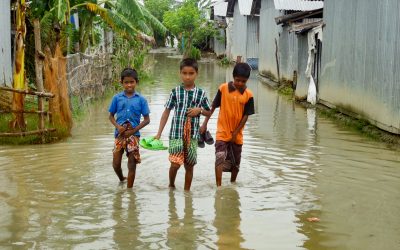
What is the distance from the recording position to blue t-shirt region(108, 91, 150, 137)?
6.42m

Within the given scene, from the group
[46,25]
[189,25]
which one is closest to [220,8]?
[189,25]

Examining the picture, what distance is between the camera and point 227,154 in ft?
22.1

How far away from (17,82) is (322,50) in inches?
321

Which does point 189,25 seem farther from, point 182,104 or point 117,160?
point 182,104

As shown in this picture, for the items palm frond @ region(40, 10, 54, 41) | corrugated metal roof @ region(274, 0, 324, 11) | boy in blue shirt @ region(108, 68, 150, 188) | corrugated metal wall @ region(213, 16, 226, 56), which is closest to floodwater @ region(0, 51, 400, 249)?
boy in blue shirt @ region(108, 68, 150, 188)

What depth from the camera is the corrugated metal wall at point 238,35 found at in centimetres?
3344

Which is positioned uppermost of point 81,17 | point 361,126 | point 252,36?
point 252,36

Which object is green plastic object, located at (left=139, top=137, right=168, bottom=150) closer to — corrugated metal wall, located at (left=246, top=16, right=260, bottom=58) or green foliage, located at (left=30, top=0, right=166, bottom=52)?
green foliage, located at (left=30, top=0, right=166, bottom=52)

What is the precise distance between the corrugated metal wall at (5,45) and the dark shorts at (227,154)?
784 cm

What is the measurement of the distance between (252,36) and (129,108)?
2602cm

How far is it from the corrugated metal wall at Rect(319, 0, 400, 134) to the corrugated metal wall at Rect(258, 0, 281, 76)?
26.3ft

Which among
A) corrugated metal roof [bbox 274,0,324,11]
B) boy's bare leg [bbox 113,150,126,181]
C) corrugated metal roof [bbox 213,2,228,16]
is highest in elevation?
corrugated metal roof [bbox 213,2,228,16]

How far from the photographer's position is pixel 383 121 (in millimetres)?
10344

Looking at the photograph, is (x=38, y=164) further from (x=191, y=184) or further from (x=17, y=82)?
(x=17, y=82)
